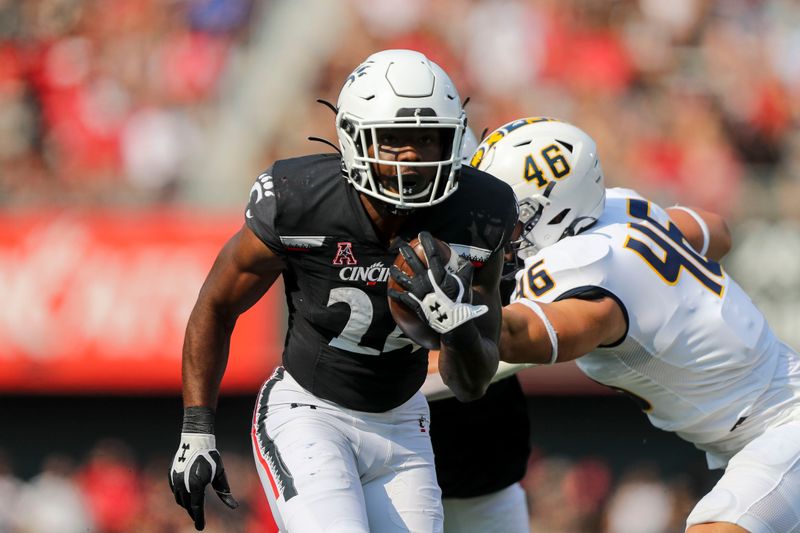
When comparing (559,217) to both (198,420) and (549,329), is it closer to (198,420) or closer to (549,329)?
(549,329)

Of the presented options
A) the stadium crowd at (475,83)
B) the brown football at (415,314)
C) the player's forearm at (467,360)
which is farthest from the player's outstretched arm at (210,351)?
the stadium crowd at (475,83)

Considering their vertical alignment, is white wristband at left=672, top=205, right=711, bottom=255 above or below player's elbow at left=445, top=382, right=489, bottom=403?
below

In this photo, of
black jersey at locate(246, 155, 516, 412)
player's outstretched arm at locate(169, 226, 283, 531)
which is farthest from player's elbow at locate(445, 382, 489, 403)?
Answer: player's outstretched arm at locate(169, 226, 283, 531)

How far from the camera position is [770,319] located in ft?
25.1

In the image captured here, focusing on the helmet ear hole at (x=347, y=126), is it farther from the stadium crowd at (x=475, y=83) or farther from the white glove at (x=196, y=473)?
the stadium crowd at (x=475, y=83)

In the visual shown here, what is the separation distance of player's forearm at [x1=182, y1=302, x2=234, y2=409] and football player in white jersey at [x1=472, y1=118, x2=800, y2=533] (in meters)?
0.87

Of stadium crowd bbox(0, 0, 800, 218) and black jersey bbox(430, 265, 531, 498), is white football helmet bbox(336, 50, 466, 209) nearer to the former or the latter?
black jersey bbox(430, 265, 531, 498)

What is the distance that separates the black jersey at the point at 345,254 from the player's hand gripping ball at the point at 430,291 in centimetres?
18

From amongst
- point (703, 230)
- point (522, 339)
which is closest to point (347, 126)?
point (522, 339)

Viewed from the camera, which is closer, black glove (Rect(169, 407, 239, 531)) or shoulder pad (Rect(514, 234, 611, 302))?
black glove (Rect(169, 407, 239, 531))

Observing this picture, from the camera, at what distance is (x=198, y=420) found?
355cm

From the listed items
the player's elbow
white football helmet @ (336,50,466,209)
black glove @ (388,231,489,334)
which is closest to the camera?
black glove @ (388,231,489,334)

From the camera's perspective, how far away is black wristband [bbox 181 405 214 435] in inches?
140

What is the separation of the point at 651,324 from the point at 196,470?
4.88 feet
